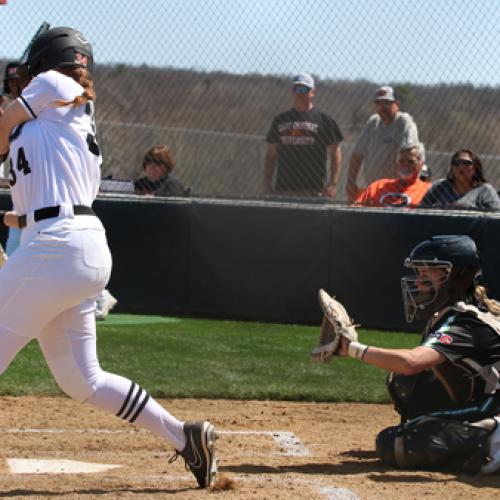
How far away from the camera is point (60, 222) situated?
4105 mm

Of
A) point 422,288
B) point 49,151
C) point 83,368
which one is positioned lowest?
point 83,368

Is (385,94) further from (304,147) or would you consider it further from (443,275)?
(443,275)

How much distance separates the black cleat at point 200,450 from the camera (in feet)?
14.5

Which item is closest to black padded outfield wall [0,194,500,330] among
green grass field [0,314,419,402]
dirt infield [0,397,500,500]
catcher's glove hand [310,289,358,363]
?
green grass field [0,314,419,402]

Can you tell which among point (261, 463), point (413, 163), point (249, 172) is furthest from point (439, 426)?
point (249, 172)

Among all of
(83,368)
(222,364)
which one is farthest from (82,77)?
(222,364)

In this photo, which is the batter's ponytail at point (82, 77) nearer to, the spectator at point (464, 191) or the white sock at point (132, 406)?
the white sock at point (132, 406)

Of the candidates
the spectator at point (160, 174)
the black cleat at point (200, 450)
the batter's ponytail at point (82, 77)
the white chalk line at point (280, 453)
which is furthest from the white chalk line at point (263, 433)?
the spectator at point (160, 174)

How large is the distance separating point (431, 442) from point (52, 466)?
171 cm

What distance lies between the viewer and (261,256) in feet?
33.4

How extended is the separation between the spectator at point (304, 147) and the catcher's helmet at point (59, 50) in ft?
20.0

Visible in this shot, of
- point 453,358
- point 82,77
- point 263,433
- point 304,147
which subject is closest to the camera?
point 82,77

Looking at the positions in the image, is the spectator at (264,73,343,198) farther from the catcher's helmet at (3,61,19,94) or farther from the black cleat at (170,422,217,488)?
the black cleat at (170,422,217,488)

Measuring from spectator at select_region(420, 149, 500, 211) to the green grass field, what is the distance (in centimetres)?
124
